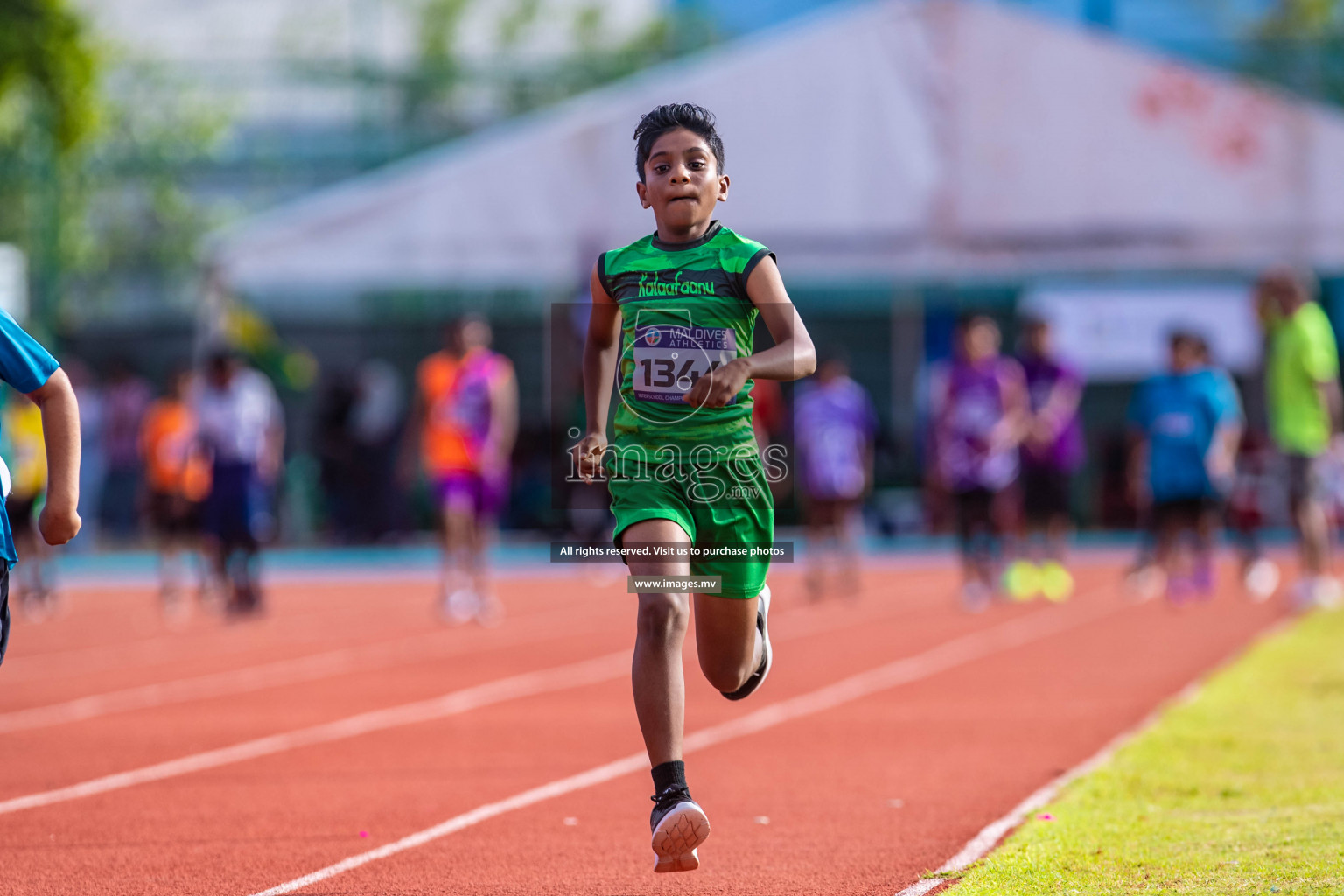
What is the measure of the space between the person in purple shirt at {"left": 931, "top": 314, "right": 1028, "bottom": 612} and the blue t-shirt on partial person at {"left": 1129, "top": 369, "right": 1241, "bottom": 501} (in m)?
1.15

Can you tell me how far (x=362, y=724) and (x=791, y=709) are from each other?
2005 mm

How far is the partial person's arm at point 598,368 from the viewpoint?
180 inches

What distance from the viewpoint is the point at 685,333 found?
4.39 m

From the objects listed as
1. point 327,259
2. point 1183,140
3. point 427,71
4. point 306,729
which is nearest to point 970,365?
point 1183,140

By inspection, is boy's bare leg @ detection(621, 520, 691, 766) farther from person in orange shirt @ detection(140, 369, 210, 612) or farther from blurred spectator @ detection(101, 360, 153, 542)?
blurred spectator @ detection(101, 360, 153, 542)

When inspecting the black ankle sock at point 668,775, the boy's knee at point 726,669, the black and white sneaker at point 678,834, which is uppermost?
the boy's knee at point 726,669

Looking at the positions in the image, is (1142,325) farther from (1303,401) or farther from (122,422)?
(122,422)

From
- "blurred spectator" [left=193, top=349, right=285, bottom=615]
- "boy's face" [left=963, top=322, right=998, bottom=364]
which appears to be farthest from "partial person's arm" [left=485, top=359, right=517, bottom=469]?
"boy's face" [left=963, top=322, right=998, bottom=364]

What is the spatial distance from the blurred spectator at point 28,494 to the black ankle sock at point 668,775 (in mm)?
11035

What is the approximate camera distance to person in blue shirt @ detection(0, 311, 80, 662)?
411 cm

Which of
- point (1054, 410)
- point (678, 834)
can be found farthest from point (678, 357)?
point (1054, 410)

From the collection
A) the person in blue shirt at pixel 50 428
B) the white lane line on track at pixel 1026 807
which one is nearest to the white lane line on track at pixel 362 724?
the person in blue shirt at pixel 50 428

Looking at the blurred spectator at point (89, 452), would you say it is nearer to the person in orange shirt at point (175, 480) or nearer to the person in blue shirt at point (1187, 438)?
the person in orange shirt at point (175, 480)

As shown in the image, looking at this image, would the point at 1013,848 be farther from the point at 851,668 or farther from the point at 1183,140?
the point at 1183,140
